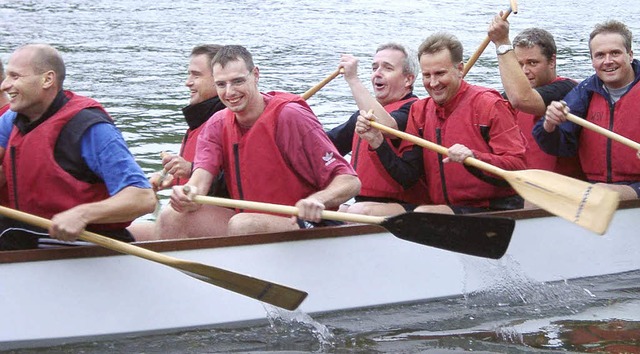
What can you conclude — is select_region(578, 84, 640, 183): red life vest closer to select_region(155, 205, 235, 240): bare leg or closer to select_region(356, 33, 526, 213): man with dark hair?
select_region(356, 33, 526, 213): man with dark hair

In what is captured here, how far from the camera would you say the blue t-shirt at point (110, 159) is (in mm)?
4941

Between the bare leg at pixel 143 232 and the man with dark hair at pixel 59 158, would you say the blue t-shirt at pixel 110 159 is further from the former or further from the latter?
the bare leg at pixel 143 232

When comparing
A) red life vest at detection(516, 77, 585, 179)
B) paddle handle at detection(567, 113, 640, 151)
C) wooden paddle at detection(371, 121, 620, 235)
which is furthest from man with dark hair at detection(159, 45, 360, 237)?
red life vest at detection(516, 77, 585, 179)

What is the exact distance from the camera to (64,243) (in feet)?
17.2

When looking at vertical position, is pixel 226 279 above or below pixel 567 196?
below

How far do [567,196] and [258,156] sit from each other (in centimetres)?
149

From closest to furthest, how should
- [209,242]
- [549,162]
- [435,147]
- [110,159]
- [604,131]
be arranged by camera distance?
[110,159] → [209,242] → [435,147] → [604,131] → [549,162]

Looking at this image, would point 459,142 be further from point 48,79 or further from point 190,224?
point 48,79

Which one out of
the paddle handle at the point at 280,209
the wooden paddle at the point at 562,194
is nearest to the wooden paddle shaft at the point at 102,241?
the paddle handle at the point at 280,209

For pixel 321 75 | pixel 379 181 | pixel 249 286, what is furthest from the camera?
pixel 321 75

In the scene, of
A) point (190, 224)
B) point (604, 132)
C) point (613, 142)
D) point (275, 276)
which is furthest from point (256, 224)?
point (613, 142)

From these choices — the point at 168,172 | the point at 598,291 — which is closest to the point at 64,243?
the point at 168,172

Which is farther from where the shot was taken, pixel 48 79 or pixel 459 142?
pixel 459 142

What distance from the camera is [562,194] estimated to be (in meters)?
5.63
